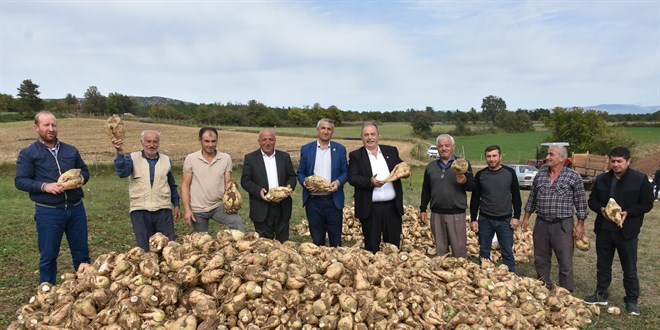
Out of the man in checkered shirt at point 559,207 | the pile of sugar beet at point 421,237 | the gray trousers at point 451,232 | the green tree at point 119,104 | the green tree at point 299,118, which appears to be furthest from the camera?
the green tree at point 299,118

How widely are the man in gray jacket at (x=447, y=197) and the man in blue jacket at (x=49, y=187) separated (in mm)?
4560

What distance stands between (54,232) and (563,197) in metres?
6.47

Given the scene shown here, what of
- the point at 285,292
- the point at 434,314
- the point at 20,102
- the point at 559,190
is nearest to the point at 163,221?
the point at 285,292

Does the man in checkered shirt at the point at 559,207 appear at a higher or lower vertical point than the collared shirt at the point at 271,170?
lower

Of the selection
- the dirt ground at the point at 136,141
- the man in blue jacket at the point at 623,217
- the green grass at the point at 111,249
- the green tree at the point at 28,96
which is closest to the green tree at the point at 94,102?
the green tree at the point at 28,96

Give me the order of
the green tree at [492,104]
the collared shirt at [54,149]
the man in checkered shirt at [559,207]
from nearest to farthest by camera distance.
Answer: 1. the collared shirt at [54,149]
2. the man in checkered shirt at [559,207]
3. the green tree at [492,104]

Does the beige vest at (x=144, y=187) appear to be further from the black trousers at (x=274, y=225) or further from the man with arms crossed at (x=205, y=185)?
the black trousers at (x=274, y=225)

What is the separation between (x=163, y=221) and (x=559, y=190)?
17.3 feet

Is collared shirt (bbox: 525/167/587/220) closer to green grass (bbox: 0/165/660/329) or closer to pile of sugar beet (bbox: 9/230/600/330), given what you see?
green grass (bbox: 0/165/660/329)

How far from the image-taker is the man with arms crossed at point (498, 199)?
5.77m

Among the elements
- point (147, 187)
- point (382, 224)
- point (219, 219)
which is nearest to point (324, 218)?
point (382, 224)

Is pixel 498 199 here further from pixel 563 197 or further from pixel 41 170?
pixel 41 170

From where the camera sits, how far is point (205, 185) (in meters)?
5.55

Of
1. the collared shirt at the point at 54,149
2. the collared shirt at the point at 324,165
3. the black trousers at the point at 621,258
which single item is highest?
the collared shirt at the point at 54,149
